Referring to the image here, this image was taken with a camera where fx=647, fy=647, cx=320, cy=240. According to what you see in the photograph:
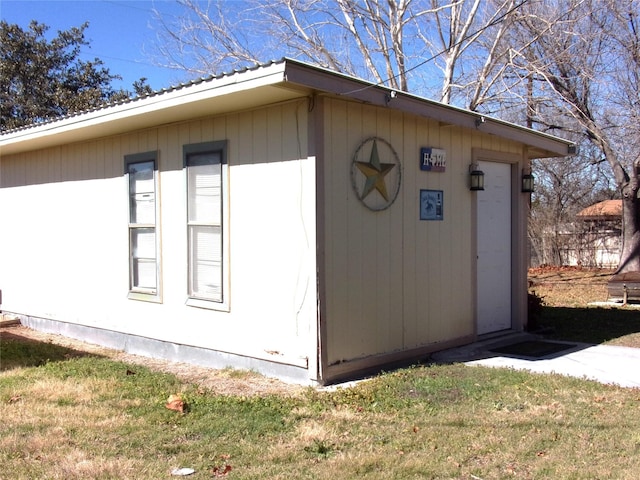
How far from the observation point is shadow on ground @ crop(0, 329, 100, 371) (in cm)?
738

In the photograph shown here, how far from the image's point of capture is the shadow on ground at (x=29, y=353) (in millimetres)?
7379

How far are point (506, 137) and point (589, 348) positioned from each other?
2.86 meters

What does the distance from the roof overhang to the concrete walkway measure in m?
2.65

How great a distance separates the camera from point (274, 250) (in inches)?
256

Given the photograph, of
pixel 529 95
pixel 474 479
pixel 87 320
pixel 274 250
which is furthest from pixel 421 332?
pixel 529 95

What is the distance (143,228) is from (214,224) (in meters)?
1.45

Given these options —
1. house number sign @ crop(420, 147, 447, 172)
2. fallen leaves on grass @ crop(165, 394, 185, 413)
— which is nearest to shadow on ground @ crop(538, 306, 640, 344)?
house number sign @ crop(420, 147, 447, 172)

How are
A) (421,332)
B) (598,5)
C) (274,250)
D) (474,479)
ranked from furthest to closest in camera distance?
(598,5) → (421,332) → (274,250) → (474,479)

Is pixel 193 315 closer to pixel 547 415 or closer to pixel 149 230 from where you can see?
pixel 149 230

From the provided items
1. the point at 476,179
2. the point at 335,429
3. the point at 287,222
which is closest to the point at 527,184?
the point at 476,179

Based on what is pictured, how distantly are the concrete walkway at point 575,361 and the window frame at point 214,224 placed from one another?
2.50m

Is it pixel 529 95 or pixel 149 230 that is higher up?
pixel 529 95

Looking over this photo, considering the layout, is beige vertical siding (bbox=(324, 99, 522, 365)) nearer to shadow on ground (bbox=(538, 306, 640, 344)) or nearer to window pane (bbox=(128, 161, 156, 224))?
shadow on ground (bbox=(538, 306, 640, 344))

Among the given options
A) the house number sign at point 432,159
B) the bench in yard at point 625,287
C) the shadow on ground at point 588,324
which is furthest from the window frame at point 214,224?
the bench in yard at point 625,287
